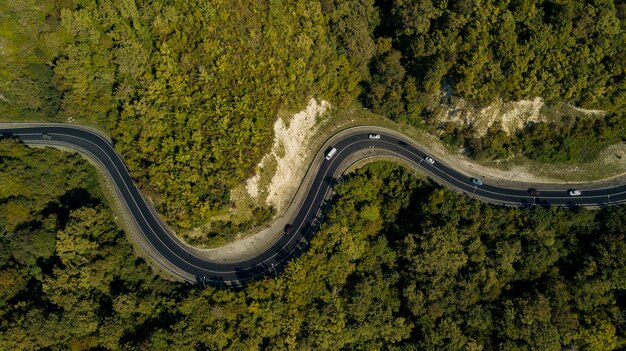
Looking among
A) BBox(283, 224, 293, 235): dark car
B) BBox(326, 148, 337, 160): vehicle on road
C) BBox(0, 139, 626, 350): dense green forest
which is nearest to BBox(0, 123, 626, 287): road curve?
BBox(283, 224, 293, 235): dark car

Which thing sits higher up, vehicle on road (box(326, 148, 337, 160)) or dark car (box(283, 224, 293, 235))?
vehicle on road (box(326, 148, 337, 160))

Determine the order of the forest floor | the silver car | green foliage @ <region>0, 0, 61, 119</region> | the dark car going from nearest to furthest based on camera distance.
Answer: green foliage @ <region>0, 0, 61, 119</region>
the forest floor
the dark car
the silver car

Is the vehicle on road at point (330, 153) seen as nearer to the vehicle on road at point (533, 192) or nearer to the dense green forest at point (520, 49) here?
the dense green forest at point (520, 49)

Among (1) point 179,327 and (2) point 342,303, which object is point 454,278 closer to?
(2) point 342,303

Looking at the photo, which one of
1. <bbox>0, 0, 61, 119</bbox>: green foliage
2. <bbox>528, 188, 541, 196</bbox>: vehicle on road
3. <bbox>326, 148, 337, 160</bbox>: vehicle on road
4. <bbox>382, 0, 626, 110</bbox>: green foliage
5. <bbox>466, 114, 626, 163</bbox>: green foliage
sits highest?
<bbox>0, 0, 61, 119</bbox>: green foliage

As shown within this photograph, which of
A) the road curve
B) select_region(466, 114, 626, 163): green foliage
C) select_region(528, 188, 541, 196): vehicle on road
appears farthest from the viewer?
select_region(528, 188, 541, 196): vehicle on road

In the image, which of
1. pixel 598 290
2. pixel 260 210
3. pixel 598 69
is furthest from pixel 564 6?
pixel 260 210

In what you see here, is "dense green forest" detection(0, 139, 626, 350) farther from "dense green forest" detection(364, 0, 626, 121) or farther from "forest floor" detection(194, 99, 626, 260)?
"dense green forest" detection(364, 0, 626, 121)
